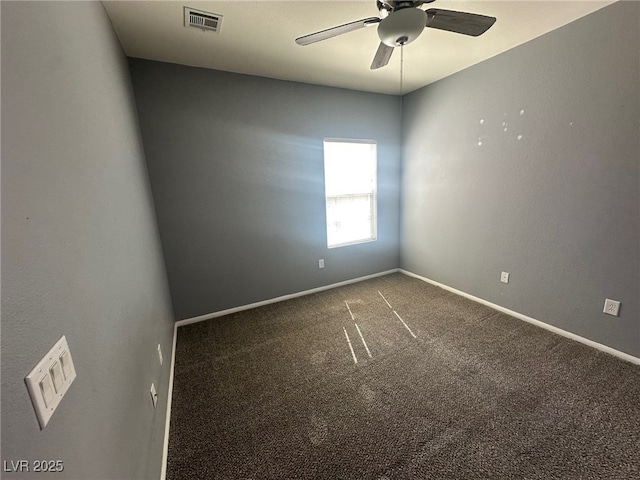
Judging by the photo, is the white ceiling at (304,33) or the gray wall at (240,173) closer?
the white ceiling at (304,33)

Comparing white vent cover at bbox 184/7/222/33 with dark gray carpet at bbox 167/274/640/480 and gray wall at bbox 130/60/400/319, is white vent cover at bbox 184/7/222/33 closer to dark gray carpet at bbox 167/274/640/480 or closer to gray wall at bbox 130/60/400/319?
gray wall at bbox 130/60/400/319

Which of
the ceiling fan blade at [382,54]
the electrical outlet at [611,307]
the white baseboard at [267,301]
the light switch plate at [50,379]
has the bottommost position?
the white baseboard at [267,301]

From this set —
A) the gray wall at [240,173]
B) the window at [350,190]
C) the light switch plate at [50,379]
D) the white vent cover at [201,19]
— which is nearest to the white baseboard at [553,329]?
the window at [350,190]

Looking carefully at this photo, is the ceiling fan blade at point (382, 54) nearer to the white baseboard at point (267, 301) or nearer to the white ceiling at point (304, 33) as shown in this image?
the white ceiling at point (304, 33)

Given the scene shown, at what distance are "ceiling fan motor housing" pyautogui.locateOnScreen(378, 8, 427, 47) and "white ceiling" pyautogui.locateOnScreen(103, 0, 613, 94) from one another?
458mm

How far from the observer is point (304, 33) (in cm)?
202

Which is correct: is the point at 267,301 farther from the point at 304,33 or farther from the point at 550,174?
the point at 550,174

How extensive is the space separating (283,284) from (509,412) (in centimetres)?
237

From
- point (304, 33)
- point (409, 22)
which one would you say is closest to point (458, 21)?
point (409, 22)

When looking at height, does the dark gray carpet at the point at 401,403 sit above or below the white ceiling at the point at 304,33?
below

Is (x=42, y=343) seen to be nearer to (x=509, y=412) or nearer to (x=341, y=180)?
(x=509, y=412)

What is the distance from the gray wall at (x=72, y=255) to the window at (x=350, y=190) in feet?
7.58

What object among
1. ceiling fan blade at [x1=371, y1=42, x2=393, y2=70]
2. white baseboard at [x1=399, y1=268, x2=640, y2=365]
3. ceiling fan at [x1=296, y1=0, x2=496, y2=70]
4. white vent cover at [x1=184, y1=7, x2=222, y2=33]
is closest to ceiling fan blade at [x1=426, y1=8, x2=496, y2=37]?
ceiling fan at [x1=296, y1=0, x2=496, y2=70]

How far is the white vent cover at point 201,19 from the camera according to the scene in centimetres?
174
